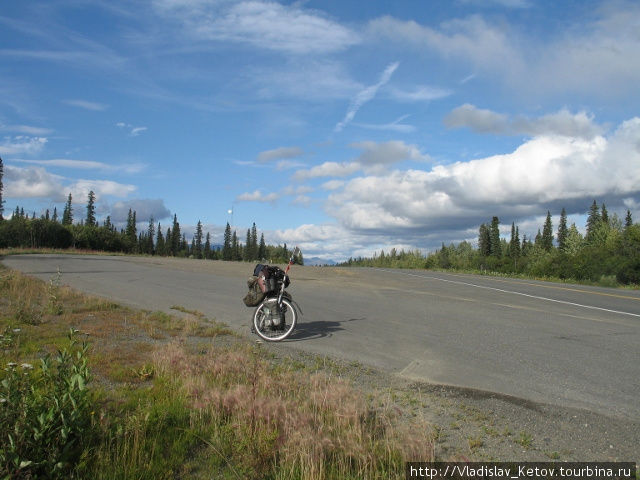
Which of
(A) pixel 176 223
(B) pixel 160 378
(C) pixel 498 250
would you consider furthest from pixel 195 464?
(A) pixel 176 223

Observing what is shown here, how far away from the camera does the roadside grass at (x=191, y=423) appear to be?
3.52m

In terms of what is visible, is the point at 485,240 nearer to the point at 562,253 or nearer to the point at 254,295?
the point at 562,253

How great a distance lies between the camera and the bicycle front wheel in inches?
353

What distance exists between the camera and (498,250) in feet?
414

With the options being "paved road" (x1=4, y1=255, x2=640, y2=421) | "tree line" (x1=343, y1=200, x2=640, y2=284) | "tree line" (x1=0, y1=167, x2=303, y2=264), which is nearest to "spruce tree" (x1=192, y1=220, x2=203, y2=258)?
"tree line" (x1=0, y1=167, x2=303, y2=264)

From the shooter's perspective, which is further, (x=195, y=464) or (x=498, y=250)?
(x=498, y=250)

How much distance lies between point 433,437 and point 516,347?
4939mm

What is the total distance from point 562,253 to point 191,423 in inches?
2916

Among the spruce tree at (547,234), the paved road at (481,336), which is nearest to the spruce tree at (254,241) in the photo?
the spruce tree at (547,234)

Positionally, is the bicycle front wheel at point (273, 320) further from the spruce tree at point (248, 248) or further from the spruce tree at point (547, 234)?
the spruce tree at point (248, 248)

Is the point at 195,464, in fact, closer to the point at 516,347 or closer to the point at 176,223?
the point at 516,347

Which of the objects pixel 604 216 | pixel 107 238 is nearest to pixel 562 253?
pixel 604 216

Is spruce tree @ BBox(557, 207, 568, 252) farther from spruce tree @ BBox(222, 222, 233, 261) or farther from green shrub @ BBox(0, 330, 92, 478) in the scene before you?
green shrub @ BBox(0, 330, 92, 478)

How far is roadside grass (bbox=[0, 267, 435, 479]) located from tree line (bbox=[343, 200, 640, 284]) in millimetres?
31716
